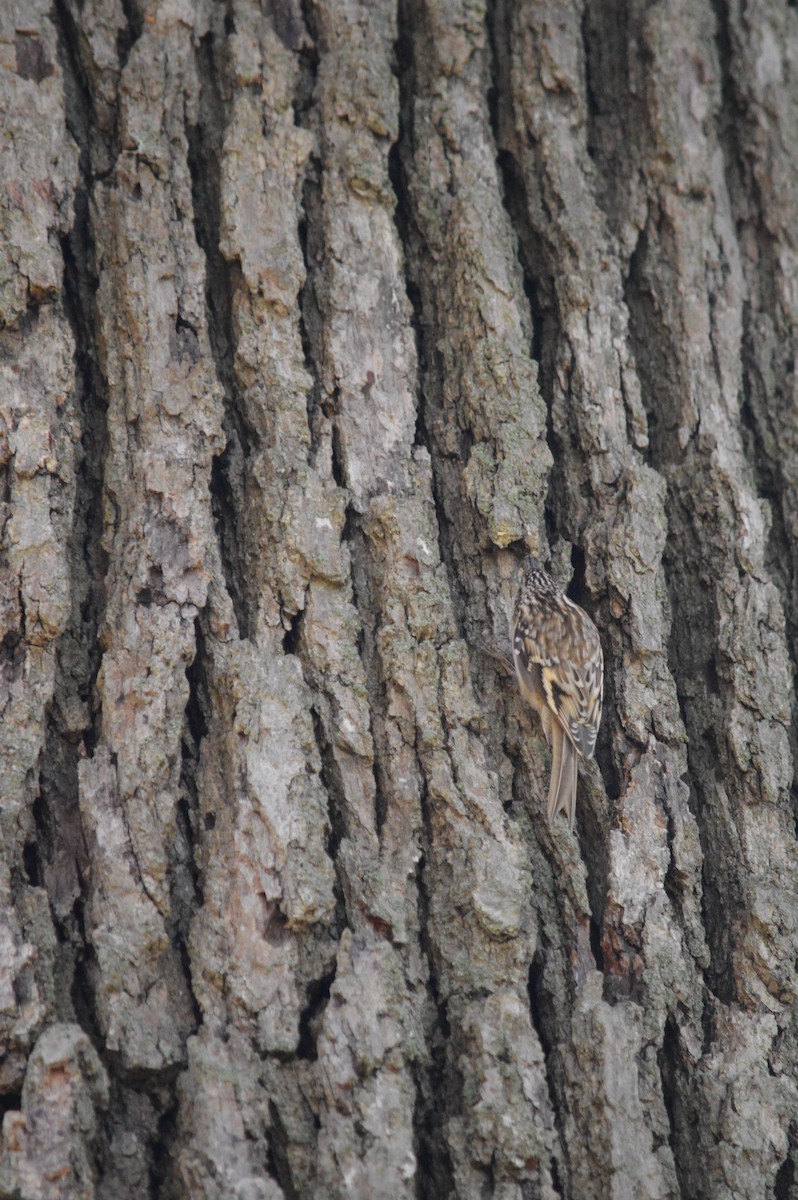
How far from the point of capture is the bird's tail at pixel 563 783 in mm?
2688

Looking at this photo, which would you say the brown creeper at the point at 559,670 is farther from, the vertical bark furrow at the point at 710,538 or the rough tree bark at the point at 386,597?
the vertical bark furrow at the point at 710,538

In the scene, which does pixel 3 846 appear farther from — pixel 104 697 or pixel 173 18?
pixel 173 18

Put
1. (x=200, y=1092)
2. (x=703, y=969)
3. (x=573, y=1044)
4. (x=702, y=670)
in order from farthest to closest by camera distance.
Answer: (x=702, y=670) → (x=703, y=969) → (x=573, y=1044) → (x=200, y=1092)

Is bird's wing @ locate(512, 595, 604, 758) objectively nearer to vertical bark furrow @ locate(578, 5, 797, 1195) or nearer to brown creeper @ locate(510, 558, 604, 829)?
brown creeper @ locate(510, 558, 604, 829)

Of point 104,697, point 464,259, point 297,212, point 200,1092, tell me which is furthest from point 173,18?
point 200,1092

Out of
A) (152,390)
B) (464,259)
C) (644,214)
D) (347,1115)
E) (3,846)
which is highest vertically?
(644,214)

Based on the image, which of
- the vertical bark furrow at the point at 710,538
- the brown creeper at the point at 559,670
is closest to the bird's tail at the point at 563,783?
the brown creeper at the point at 559,670

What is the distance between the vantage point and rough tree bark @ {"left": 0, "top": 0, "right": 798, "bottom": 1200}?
7.77 feet


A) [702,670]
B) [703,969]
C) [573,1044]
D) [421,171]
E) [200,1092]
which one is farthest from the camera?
[421,171]

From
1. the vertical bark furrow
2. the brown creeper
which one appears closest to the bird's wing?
the brown creeper

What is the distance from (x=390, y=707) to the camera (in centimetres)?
268

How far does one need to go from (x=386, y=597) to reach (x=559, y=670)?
53cm

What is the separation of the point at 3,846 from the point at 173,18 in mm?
2220

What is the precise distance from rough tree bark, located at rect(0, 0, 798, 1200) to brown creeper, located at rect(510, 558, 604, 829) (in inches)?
2.2
